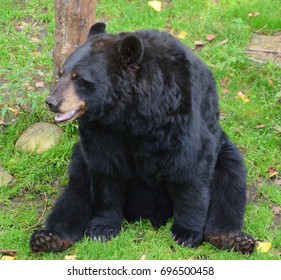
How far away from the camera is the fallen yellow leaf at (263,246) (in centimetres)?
552

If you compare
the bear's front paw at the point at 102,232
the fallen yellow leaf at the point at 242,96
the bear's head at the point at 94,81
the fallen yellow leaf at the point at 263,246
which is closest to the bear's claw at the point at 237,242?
the fallen yellow leaf at the point at 263,246

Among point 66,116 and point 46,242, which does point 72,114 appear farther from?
point 46,242

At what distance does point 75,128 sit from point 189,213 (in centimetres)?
182

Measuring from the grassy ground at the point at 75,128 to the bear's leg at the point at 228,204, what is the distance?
10cm

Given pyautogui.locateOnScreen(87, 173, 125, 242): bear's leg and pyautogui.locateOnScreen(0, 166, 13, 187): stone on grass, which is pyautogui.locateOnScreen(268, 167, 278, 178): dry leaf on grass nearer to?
pyautogui.locateOnScreen(87, 173, 125, 242): bear's leg

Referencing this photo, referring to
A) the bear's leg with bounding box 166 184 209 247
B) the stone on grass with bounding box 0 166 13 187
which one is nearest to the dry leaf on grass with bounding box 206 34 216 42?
the stone on grass with bounding box 0 166 13 187

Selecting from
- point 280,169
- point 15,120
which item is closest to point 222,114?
point 280,169

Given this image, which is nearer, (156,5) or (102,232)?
(102,232)

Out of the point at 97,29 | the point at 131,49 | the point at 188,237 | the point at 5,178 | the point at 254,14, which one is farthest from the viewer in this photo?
the point at 254,14

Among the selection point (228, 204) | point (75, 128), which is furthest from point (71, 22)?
point (228, 204)

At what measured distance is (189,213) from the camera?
5488 millimetres

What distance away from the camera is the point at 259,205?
6145mm

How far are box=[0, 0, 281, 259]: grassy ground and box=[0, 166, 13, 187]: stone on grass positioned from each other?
0.06m

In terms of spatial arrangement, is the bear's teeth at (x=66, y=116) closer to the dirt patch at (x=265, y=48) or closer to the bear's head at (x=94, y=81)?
the bear's head at (x=94, y=81)
